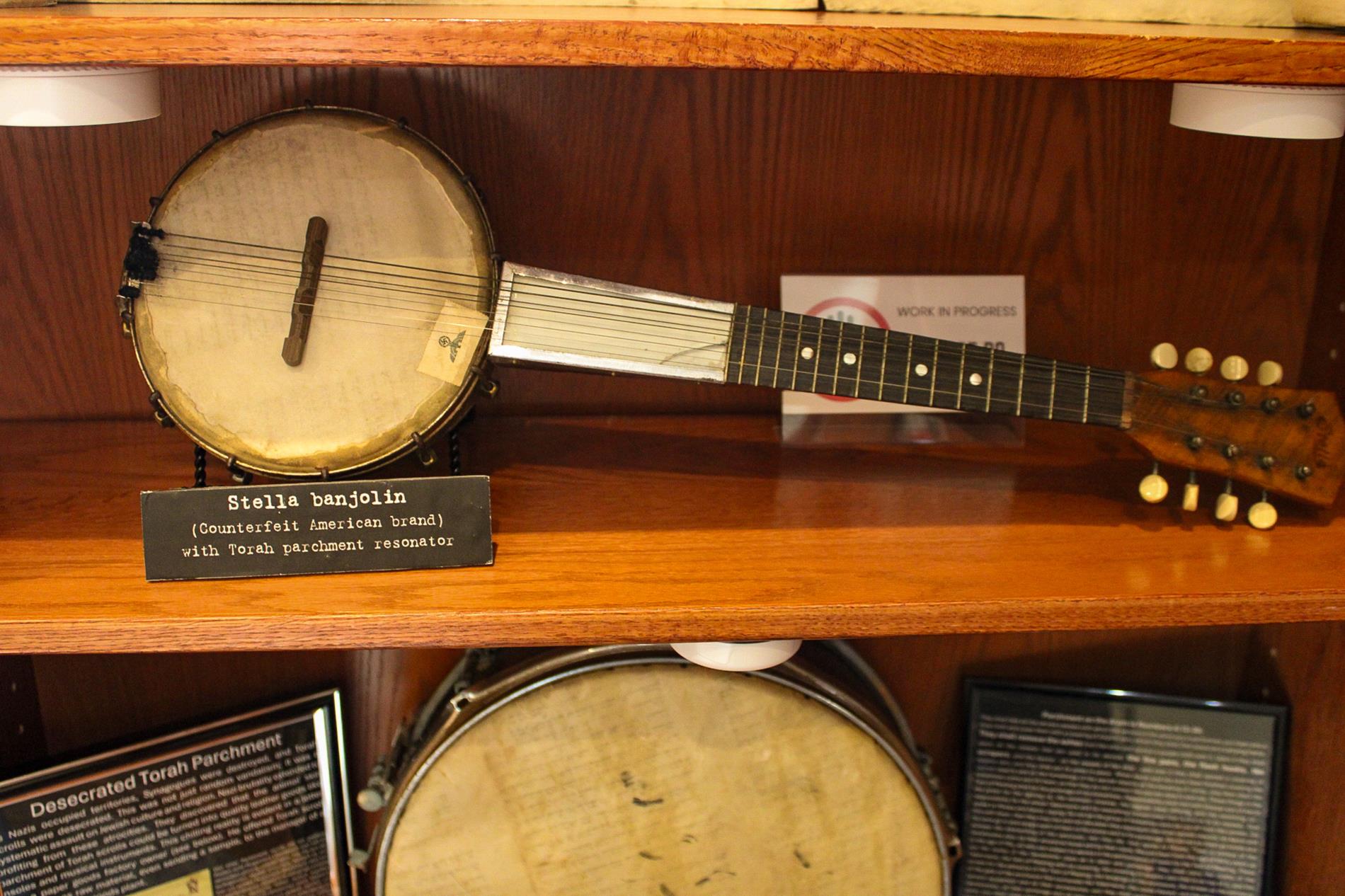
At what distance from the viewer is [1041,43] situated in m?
0.66

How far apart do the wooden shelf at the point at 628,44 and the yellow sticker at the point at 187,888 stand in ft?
2.72

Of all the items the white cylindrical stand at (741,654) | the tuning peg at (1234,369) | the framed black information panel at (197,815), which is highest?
the tuning peg at (1234,369)

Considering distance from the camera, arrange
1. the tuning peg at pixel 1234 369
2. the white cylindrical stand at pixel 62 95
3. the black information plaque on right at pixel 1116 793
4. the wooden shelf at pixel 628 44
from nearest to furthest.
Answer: the wooden shelf at pixel 628 44 → the white cylindrical stand at pixel 62 95 → the tuning peg at pixel 1234 369 → the black information plaque on right at pixel 1116 793

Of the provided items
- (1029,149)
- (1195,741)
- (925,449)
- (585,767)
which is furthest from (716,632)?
(1195,741)

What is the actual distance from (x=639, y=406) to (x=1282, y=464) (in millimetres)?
602

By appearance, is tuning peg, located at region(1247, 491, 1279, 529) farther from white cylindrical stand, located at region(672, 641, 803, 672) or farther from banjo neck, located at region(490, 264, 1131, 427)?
white cylindrical stand, located at region(672, 641, 803, 672)

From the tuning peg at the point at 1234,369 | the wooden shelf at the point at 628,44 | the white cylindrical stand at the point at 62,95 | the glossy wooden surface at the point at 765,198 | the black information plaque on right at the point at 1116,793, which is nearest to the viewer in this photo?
the wooden shelf at the point at 628,44

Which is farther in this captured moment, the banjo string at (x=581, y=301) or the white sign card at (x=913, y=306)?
the white sign card at (x=913, y=306)

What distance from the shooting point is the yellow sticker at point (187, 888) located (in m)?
1.07

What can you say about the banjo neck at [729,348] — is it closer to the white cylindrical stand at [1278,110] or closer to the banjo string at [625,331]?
the banjo string at [625,331]

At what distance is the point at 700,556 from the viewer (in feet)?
2.76

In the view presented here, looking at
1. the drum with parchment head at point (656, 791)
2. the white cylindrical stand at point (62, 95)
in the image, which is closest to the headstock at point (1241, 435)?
the drum with parchment head at point (656, 791)

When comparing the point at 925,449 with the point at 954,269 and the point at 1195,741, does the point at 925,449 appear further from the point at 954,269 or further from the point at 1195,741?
the point at 1195,741

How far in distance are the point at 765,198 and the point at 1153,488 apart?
45 centimetres
